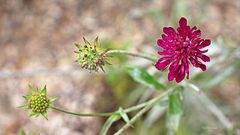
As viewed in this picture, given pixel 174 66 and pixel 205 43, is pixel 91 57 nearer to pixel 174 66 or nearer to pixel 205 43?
pixel 174 66

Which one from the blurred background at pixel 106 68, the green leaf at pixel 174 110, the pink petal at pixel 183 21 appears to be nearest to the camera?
the pink petal at pixel 183 21

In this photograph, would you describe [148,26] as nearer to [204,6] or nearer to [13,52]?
[204,6]

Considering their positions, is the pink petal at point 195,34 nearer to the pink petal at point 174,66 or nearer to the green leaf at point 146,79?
the pink petal at point 174,66

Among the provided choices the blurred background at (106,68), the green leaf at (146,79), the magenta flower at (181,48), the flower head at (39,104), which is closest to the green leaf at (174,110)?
the green leaf at (146,79)

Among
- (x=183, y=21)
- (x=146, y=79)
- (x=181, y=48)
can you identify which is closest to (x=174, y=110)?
(x=146, y=79)

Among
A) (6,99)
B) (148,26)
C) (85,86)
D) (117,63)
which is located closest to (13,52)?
(6,99)

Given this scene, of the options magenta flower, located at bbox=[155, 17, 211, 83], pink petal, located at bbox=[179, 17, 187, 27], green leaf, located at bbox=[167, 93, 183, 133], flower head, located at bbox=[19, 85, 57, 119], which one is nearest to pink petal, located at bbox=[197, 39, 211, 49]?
magenta flower, located at bbox=[155, 17, 211, 83]
